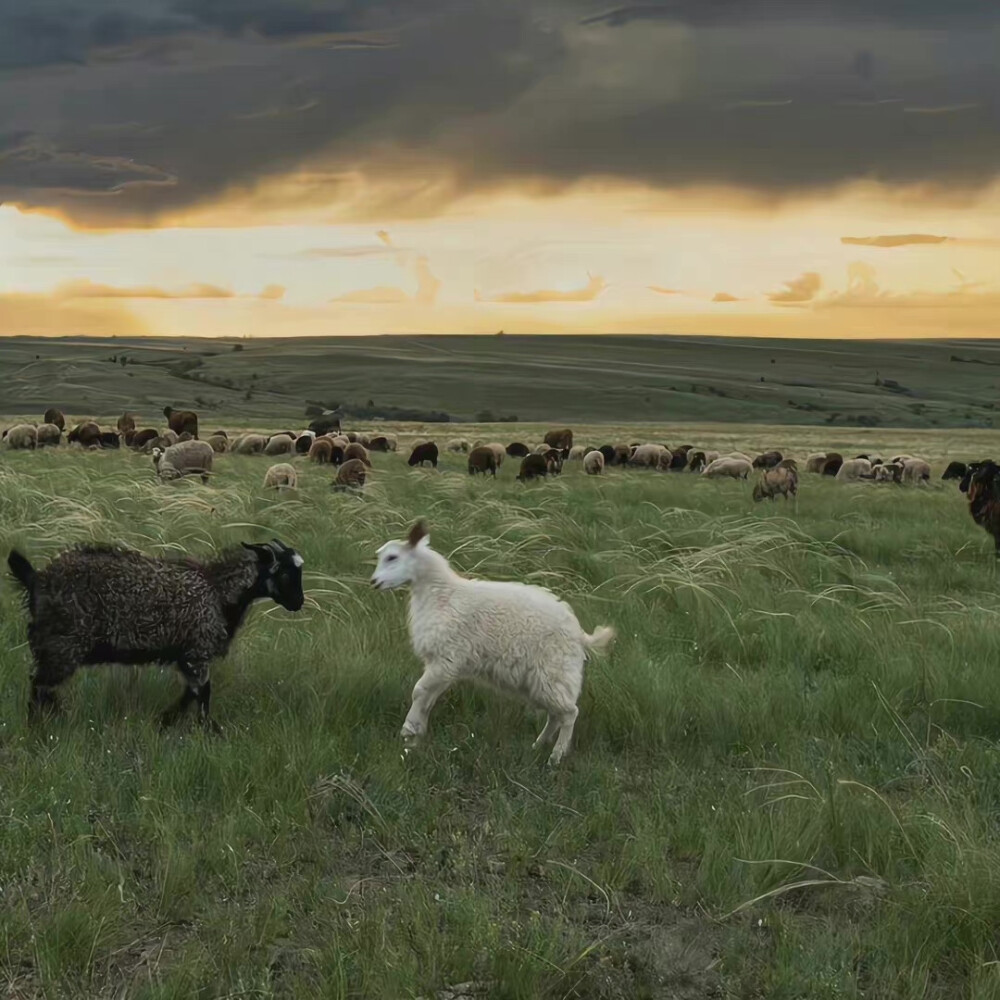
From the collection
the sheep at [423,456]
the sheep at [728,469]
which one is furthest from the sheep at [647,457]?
the sheep at [423,456]

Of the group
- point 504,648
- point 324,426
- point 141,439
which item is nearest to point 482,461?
point 141,439

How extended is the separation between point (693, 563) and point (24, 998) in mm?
8072

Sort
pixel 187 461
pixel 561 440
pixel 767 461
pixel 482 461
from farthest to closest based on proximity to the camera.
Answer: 1. pixel 561 440
2. pixel 767 461
3. pixel 482 461
4. pixel 187 461

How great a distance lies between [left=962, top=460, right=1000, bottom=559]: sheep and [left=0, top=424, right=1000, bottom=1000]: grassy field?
A: 5.90 metres

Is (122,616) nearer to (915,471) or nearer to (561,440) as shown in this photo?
(915,471)

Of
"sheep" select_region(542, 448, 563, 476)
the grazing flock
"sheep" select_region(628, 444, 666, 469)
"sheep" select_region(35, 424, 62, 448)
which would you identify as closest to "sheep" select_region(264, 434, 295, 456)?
"sheep" select_region(35, 424, 62, 448)

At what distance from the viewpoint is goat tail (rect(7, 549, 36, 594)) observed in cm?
550

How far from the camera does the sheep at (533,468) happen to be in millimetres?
27766

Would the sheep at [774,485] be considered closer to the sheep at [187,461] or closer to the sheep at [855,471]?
the sheep at [855,471]

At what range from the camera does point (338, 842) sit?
14.6 ft

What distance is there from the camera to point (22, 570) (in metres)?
5.57

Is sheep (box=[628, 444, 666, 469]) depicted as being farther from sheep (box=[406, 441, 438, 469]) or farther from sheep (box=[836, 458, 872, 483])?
sheep (box=[406, 441, 438, 469])

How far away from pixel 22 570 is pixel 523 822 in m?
3.16

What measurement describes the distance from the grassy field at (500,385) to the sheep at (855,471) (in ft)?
205
